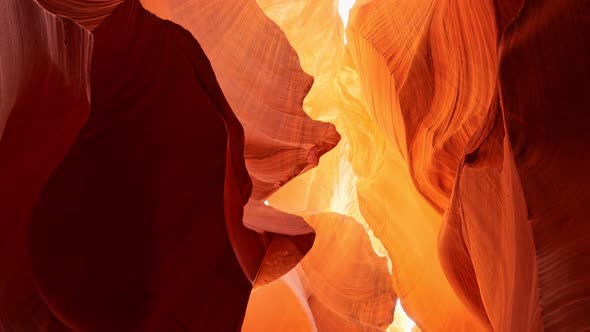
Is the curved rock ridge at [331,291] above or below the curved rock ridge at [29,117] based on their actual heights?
below

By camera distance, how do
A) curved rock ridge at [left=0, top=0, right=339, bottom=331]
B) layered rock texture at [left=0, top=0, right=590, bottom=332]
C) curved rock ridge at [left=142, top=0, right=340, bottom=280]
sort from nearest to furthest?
layered rock texture at [left=0, top=0, right=590, bottom=332] → curved rock ridge at [left=0, top=0, right=339, bottom=331] → curved rock ridge at [left=142, top=0, right=340, bottom=280]

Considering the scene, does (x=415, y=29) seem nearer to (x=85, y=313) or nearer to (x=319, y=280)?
(x=319, y=280)

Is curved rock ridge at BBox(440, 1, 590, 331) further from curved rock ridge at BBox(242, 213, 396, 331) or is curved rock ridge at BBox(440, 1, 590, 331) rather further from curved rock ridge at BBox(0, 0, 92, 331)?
curved rock ridge at BBox(242, 213, 396, 331)

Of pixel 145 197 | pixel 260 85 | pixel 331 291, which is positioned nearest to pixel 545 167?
pixel 145 197

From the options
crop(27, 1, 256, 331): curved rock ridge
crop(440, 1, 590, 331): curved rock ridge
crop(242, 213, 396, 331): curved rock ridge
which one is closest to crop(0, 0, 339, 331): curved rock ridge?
crop(27, 1, 256, 331): curved rock ridge

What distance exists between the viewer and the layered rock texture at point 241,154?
108cm

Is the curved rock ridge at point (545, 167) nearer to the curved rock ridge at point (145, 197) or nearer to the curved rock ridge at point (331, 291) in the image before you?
the curved rock ridge at point (145, 197)

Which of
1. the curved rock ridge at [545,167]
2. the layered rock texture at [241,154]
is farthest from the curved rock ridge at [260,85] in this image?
the curved rock ridge at [545,167]

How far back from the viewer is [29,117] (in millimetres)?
1108

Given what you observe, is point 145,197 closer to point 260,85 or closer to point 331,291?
point 260,85

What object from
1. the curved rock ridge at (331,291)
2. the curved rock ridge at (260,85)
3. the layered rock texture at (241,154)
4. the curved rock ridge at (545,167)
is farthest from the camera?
the curved rock ridge at (331,291)

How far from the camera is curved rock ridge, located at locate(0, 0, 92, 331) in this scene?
1004mm

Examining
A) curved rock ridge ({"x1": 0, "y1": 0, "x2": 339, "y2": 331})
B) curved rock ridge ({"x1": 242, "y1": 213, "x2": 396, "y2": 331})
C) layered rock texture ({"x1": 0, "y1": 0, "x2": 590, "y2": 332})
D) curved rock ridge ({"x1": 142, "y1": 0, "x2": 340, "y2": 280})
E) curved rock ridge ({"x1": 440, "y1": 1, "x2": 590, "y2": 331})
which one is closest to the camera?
curved rock ridge ({"x1": 440, "y1": 1, "x2": 590, "y2": 331})

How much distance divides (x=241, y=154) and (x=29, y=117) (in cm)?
47
